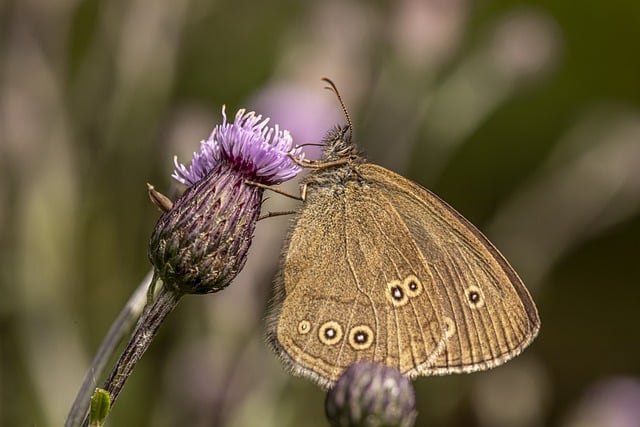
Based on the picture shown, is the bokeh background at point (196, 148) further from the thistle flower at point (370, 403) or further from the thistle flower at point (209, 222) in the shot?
the thistle flower at point (370, 403)

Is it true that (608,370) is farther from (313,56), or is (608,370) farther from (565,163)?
(313,56)

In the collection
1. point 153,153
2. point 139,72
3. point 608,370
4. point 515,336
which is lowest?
point 608,370

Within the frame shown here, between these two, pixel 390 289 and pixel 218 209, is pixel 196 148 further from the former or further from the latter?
pixel 218 209

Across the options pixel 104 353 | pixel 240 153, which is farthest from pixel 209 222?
pixel 104 353

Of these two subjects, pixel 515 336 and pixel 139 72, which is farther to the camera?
pixel 139 72

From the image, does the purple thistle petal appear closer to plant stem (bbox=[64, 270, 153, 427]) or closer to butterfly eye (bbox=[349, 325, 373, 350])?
plant stem (bbox=[64, 270, 153, 427])

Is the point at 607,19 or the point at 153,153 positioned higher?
the point at 607,19

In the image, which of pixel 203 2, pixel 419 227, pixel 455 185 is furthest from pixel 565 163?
pixel 419 227
